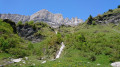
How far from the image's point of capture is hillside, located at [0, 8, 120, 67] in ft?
66.0

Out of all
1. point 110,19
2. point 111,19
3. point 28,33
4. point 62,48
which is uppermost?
point 110,19

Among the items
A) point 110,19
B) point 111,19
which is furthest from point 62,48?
point 110,19

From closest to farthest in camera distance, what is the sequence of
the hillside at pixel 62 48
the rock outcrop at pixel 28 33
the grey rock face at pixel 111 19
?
the hillside at pixel 62 48 < the rock outcrop at pixel 28 33 < the grey rock face at pixel 111 19

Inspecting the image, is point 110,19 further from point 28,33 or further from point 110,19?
point 28,33

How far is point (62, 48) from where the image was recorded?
36.9 m

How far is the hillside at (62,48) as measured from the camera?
20.1 m

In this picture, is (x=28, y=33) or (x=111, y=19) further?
(x=111, y=19)

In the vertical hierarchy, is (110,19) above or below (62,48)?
above

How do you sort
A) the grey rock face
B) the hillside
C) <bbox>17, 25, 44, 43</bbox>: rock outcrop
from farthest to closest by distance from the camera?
the grey rock face < <bbox>17, 25, 44, 43</bbox>: rock outcrop < the hillside

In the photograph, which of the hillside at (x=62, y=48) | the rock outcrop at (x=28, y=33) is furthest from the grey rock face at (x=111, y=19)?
the rock outcrop at (x=28, y=33)

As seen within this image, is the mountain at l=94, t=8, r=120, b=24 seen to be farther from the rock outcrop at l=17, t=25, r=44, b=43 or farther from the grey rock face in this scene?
the rock outcrop at l=17, t=25, r=44, b=43

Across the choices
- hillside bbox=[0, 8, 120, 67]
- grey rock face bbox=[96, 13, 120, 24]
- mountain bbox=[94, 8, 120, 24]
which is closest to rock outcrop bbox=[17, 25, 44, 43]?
hillside bbox=[0, 8, 120, 67]

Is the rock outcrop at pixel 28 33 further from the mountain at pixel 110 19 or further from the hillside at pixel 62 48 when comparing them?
the mountain at pixel 110 19

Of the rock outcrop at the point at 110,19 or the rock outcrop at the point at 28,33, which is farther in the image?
the rock outcrop at the point at 110,19
